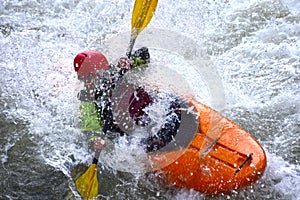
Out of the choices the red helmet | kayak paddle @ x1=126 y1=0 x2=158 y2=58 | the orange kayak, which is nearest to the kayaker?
the red helmet

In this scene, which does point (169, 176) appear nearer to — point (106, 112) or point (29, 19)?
point (106, 112)

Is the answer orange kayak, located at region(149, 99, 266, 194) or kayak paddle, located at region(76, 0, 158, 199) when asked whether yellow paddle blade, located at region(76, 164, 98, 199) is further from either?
orange kayak, located at region(149, 99, 266, 194)

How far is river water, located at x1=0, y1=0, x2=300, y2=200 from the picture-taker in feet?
12.2

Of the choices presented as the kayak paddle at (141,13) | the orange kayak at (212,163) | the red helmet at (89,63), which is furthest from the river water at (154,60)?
the kayak paddle at (141,13)

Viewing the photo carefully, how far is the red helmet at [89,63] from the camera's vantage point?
11.4 feet

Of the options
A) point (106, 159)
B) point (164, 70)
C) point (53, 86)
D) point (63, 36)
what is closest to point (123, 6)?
point (63, 36)

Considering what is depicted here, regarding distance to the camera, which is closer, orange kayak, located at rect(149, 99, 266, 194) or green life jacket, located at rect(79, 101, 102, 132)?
orange kayak, located at rect(149, 99, 266, 194)

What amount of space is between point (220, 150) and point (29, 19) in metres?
3.58

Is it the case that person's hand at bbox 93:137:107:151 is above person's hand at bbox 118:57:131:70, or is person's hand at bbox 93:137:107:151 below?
below

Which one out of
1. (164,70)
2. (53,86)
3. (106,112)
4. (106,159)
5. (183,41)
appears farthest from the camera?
(183,41)

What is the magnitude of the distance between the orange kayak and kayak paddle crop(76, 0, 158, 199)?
1.56 ft

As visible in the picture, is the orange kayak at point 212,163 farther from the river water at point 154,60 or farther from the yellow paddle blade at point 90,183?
the yellow paddle blade at point 90,183

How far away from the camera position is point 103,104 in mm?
3436

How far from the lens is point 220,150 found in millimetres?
3482
